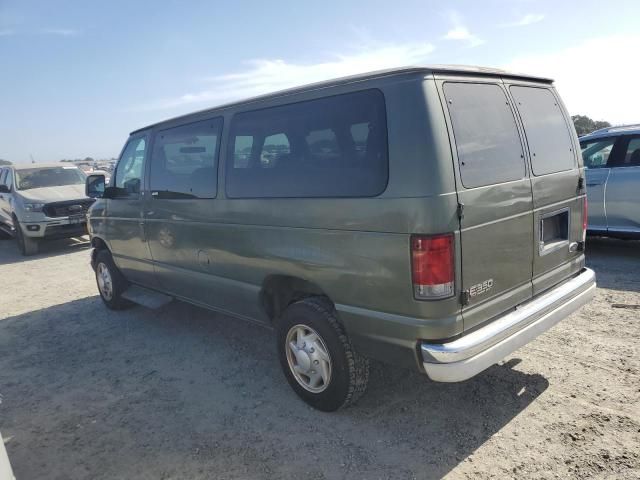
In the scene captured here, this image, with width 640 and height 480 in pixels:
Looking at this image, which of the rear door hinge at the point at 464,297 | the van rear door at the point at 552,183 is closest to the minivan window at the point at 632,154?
the van rear door at the point at 552,183

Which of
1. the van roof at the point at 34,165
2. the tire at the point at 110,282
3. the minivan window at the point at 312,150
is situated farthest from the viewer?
the van roof at the point at 34,165

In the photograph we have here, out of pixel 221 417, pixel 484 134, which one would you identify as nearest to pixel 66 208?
pixel 221 417

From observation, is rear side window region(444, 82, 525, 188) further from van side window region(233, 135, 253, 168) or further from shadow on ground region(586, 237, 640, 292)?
shadow on ground region(586, 237, 640, 292)

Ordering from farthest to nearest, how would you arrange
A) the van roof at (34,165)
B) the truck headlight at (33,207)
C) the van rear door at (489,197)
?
the van roof at (34,165), the truck headlight at (33,207), the van rear door at (489,197)

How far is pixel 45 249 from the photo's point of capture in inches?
447

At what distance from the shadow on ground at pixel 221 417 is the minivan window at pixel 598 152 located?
14.3 ft

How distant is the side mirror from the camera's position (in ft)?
18.5

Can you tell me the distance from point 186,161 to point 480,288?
2.80 meters

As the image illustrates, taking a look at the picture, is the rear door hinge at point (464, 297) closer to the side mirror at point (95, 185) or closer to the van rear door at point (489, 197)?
the van rear door at point (489, 197)

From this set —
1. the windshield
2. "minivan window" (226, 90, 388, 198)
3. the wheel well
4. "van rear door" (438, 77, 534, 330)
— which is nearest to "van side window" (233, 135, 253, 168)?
"minivan window" (226, 90, 388, 198)

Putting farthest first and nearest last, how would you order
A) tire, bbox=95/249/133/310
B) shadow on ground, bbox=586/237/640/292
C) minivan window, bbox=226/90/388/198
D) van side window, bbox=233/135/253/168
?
tire, bbox=95/249/133/310 → shadow on ground, bbox=586/237/640/292 → van side window, bbox=233/135/253/168 → minivan window, bbox=226/90/388/198

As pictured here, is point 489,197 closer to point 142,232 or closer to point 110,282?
point 142,232

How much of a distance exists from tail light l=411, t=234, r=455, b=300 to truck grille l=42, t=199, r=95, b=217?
10034 millimetres

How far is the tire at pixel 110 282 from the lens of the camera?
5820mm
